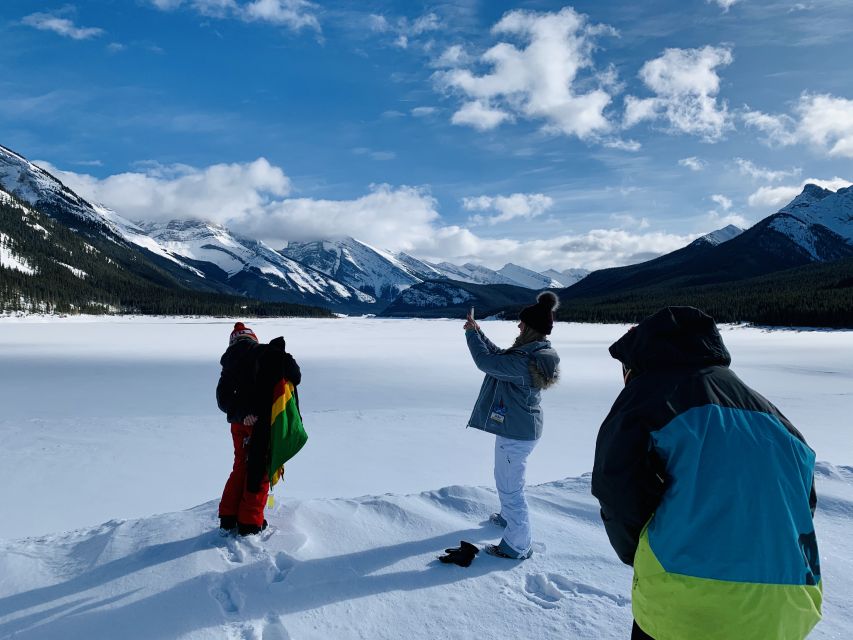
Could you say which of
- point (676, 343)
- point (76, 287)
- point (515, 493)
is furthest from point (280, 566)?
point (76, 287)

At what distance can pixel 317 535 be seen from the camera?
430 centimetres

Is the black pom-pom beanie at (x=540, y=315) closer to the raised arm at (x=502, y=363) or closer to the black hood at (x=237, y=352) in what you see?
the raised arm at (x=502, y=363)

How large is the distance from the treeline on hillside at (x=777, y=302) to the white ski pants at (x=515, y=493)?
4597 cm

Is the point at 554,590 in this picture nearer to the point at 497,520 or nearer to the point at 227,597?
the point at 497,520

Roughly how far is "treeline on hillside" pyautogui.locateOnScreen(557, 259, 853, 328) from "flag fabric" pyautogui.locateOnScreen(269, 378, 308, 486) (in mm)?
46572

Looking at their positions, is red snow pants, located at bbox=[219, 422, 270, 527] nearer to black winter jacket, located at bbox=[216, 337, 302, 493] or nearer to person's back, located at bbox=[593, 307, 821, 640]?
black winter jacket, located at bbox=[216, 337, 302, 493]

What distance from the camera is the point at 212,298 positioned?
14188 cm

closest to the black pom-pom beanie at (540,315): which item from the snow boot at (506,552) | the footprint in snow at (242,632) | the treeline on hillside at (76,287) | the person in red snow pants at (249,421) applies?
the snow boot at (506,552)

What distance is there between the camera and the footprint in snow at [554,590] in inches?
134

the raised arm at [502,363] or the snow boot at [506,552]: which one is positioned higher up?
the raised arm at [502,363]

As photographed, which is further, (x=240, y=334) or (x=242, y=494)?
(x=240, y=334)

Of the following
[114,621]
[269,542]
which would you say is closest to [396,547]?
[269,542]

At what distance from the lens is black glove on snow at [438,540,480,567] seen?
388cm

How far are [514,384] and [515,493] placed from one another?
0.88 metres
